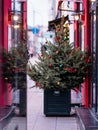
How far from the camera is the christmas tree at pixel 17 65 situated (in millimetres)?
1925

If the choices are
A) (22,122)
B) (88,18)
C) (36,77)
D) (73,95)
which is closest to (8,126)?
(22,122)

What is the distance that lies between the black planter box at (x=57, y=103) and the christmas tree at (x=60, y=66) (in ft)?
0.87

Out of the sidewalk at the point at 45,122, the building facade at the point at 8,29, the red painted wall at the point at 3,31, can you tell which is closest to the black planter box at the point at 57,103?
the sidewalk at the point at 45,122

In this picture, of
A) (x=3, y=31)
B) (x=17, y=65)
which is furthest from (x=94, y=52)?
(x=3, y=31)

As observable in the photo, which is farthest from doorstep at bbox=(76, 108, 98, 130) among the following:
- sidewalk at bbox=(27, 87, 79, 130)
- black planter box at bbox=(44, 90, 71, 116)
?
black planter box at bbox=(44, 90, 71, 116)

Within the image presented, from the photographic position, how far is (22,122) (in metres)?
2.26

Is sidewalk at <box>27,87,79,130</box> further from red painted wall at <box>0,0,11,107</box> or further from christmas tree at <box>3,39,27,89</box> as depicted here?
red painted wall at <box>0,0,11,107</box>

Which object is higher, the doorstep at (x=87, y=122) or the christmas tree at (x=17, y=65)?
the christmas tree at (x=17, y=65)

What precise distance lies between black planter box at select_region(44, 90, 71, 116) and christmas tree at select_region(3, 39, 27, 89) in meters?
8.04

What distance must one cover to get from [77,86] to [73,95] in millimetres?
1750

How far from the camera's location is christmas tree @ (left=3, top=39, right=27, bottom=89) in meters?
1.93

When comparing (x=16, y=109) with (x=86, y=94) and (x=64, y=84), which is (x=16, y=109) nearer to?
(x=64, y=84)

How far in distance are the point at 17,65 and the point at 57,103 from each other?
8287 millimetres

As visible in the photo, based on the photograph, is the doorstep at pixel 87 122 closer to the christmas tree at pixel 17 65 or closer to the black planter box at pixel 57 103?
the black planter box at pixel 57 103
